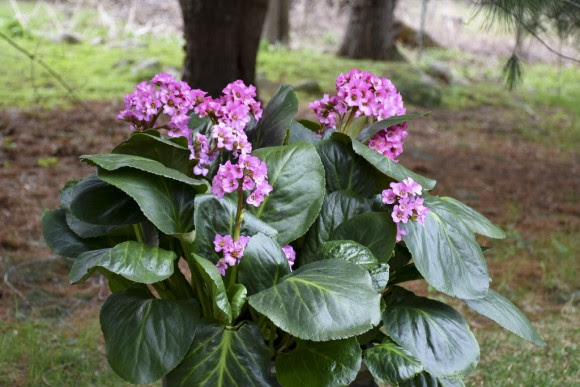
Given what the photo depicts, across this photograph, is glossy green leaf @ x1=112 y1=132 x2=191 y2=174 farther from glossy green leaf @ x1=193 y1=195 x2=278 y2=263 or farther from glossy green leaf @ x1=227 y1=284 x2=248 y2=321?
glossy green leaf @ x1=227 y1=284 x2=248 y2=321

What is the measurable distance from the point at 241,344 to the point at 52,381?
3.53ft

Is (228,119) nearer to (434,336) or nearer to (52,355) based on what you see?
(434,336)

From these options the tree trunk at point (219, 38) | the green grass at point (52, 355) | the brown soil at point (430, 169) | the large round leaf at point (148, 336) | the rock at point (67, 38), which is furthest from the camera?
the rock at point (67, 38)

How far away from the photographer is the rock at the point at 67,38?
9992 millimetres

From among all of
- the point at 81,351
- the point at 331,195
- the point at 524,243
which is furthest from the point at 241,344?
the point at 524,243

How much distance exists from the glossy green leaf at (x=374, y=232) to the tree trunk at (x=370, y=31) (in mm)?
9206

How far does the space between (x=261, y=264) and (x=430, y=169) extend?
4127 millimetres

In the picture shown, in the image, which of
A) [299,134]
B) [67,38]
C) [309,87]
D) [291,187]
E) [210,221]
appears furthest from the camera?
[67,38]

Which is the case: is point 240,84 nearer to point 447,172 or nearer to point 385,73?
point 447,172

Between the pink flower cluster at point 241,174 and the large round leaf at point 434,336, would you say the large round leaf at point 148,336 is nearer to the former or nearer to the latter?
the pink flower cluster at point 241,174

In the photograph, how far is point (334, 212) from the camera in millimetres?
1983

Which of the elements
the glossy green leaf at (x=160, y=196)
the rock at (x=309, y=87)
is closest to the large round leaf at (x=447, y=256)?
the glossy green leaf at (x=160, y=196)

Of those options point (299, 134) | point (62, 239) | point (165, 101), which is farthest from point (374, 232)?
point (62, 239)

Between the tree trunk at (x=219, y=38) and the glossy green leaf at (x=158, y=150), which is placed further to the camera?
the tree trunk at (x=219, y=38)
